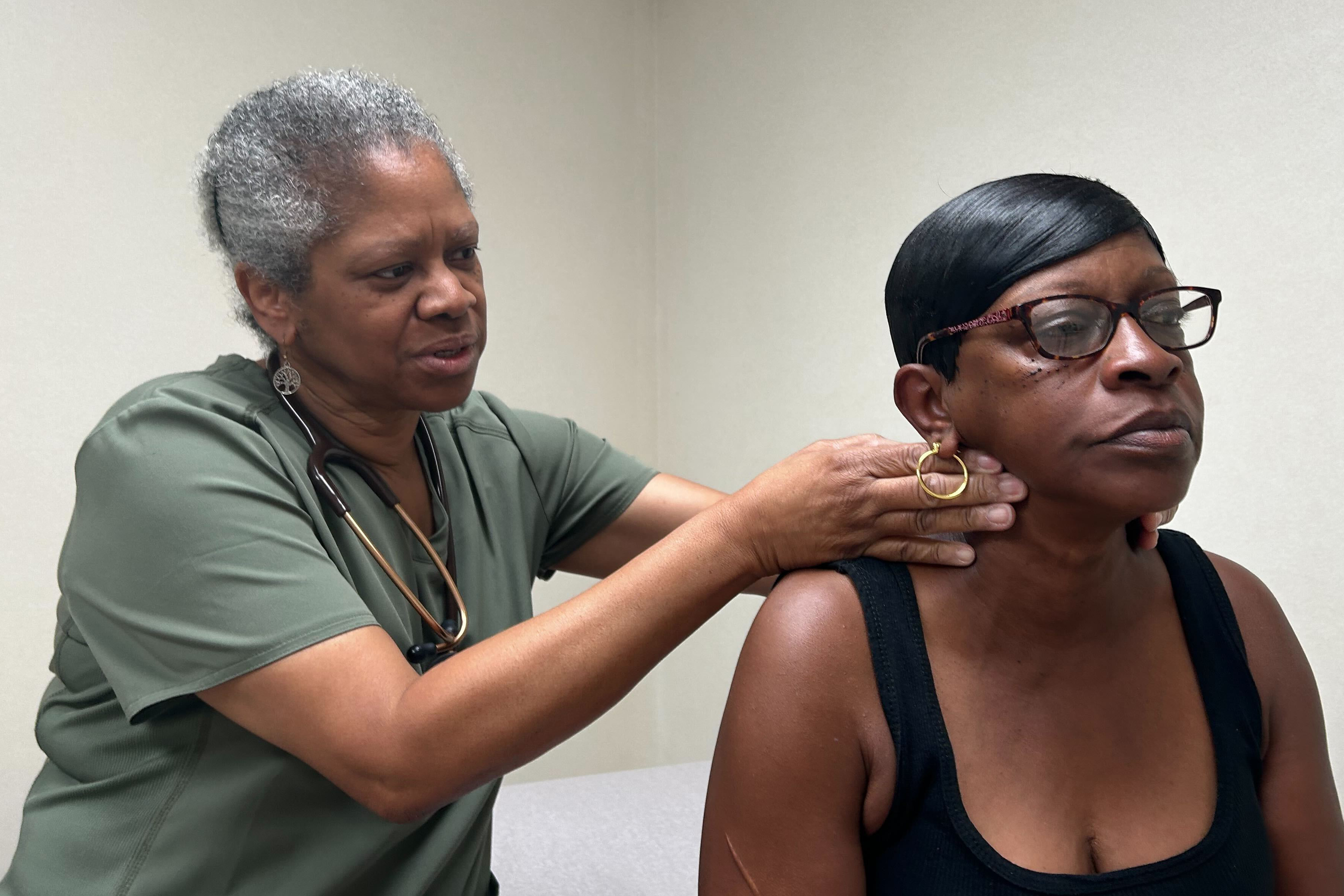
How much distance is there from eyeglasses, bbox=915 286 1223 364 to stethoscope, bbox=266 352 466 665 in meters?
0.78

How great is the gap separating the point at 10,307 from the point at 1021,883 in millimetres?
2142

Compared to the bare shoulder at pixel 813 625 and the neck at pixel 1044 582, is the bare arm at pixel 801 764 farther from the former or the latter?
the neck at pixel 1044 582

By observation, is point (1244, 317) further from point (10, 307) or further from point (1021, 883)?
point (10, 307)

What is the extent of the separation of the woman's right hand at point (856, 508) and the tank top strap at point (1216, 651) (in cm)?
29

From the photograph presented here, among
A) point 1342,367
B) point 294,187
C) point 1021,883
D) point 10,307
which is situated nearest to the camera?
point 1021,883

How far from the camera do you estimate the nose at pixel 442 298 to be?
1.34 m

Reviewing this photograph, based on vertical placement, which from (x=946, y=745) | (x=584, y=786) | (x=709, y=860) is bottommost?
(x=584, y=786)

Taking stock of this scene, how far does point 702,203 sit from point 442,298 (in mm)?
1841

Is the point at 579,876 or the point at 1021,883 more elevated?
the point at 1021,883

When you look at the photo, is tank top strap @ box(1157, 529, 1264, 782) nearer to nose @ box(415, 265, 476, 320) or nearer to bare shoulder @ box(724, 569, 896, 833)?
bare shoulder @ box(724, 569, 896, 833)

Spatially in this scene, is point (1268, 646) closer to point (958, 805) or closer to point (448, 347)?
point (958, 805)

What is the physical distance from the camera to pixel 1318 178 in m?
1.69

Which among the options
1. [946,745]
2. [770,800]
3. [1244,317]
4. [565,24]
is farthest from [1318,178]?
[565,24]

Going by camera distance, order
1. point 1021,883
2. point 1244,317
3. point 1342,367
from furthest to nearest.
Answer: point 1244,317
point 1342,367
point 1021,883
